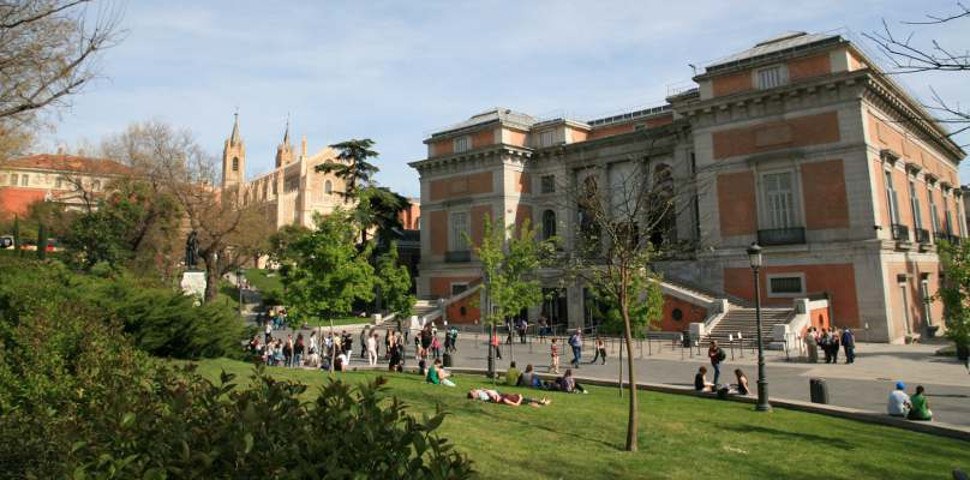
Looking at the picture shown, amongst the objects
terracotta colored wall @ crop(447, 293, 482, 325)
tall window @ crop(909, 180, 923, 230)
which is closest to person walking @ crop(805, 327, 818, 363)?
tall window @ crop(909, 180, 923, 230)

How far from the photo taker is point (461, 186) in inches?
1687

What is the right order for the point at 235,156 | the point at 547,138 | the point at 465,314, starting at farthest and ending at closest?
the point at 235,156 → the point at 547,138 → the point at 465,314

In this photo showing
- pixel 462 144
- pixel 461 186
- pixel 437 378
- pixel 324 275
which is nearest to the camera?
pixel 437 378

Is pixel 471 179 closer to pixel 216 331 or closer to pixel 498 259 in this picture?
pixel 498 259

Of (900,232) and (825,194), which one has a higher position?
(825,194)

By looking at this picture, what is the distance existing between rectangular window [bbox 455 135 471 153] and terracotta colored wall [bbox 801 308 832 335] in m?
25.1

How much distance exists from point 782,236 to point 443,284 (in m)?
23.2

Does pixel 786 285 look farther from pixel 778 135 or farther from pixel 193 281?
pixel 193 281

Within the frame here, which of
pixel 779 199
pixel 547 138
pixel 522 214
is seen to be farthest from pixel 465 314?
pixel 779 199

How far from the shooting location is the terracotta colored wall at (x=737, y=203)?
98.7ft

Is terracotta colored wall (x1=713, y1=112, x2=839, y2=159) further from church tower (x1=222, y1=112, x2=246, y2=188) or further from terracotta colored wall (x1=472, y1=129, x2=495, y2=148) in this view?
church tower (x1=222, y1=112, x2=246, y2=188)

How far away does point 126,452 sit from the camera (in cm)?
317

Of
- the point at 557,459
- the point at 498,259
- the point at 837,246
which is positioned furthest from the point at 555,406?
the point at 837,246

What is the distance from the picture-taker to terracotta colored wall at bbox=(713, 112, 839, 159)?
91.7ft
